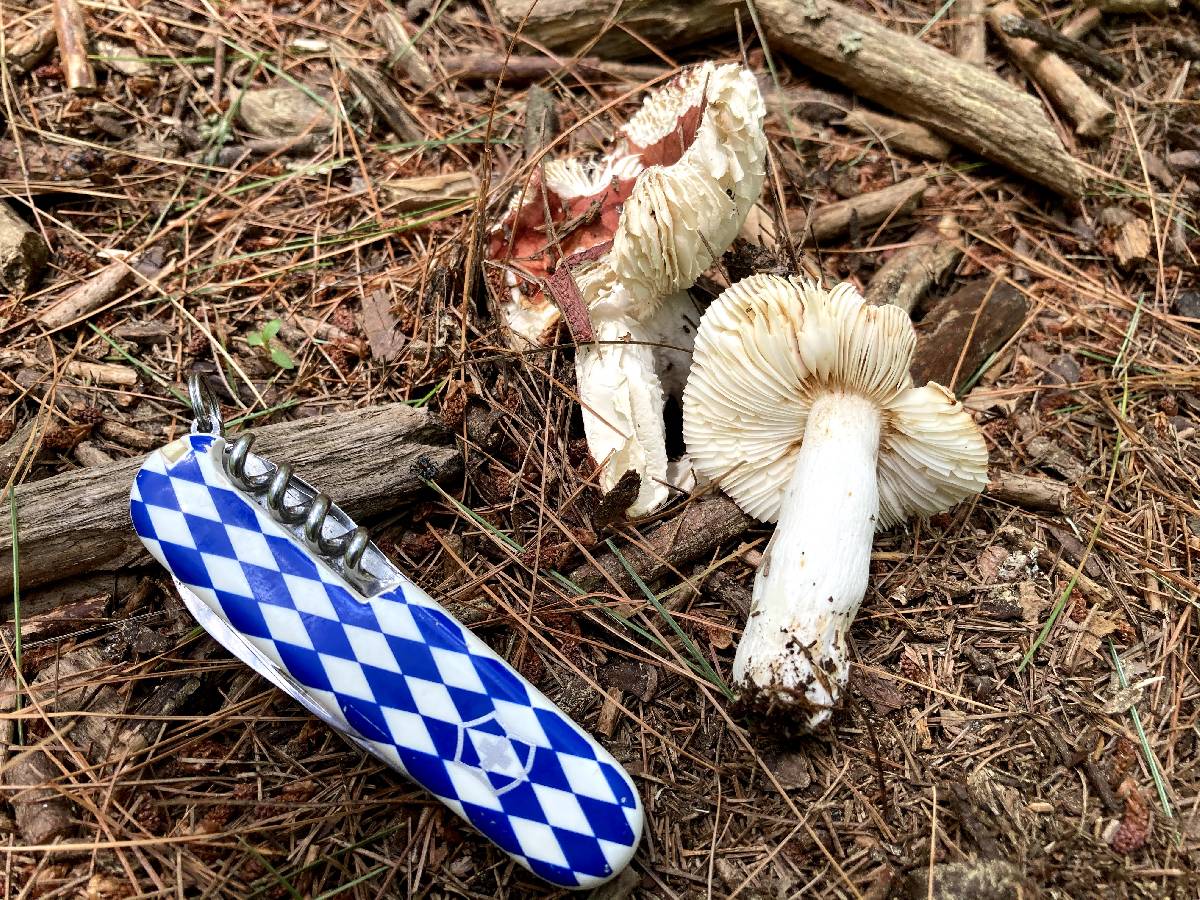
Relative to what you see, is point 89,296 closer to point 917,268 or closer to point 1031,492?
point 917,268

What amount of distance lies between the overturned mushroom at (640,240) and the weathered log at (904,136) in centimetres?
121

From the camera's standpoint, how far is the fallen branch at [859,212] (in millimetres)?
3240

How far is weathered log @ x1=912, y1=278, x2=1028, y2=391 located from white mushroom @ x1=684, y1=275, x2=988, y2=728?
0.46m

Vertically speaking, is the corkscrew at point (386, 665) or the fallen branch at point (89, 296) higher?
the fallen branch at point (89, 296)

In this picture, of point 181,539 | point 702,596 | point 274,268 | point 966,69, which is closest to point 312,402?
point 274,268

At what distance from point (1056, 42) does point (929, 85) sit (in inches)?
26.5

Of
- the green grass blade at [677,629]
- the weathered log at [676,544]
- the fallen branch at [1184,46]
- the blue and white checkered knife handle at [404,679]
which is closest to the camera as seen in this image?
the blue and white checkered knife handle at [404,679]

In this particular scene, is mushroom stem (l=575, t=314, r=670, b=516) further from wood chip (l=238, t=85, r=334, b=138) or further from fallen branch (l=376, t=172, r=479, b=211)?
wood chip (l=238, t=85, r=334, b=138)

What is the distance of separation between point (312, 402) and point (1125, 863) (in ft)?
8.57

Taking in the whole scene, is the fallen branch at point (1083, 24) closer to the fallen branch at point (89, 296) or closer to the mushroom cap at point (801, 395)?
the mushroom cap at point (801, 395)

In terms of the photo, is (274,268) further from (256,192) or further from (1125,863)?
(1125,863)

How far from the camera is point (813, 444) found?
94.4 inches

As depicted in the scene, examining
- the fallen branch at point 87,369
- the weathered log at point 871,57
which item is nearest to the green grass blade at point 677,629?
the fallen branch at point 87,369

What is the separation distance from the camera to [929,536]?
8.62 feet
